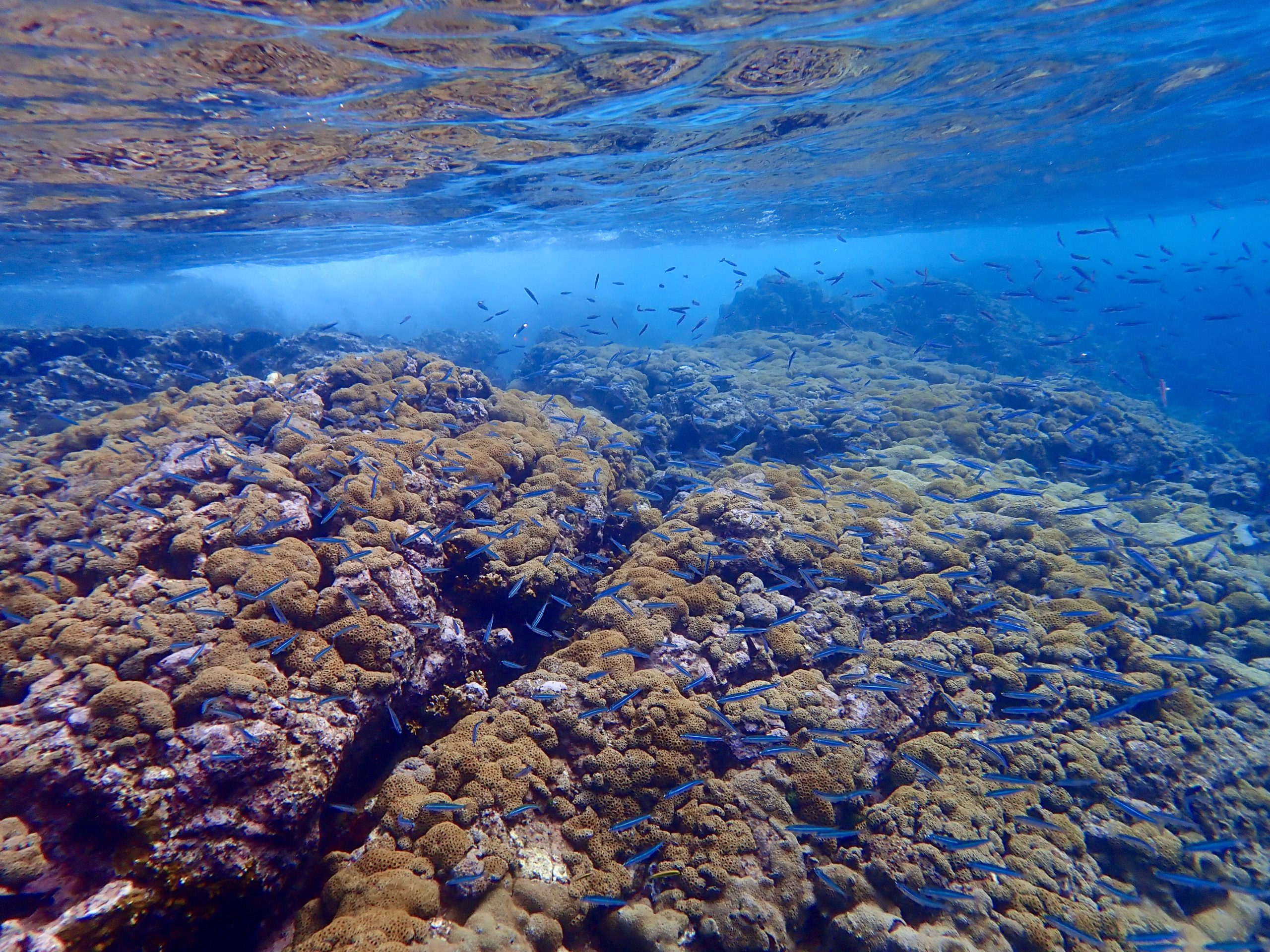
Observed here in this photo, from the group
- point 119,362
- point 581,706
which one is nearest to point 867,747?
point 581,706

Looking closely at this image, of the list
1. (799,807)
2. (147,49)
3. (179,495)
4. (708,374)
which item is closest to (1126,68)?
(708,374)

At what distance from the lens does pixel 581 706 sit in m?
6.48

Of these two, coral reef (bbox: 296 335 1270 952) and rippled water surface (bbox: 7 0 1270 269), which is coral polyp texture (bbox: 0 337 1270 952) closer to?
coral reef (bbox: 296 335 1270 952)

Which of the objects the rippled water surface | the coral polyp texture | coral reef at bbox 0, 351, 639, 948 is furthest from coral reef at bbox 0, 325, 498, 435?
coral reef at bbox 0, 351, 639, 948

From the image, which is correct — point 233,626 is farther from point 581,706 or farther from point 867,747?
point 867,747

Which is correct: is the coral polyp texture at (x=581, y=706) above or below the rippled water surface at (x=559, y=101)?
below

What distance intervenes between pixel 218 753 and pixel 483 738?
241cm

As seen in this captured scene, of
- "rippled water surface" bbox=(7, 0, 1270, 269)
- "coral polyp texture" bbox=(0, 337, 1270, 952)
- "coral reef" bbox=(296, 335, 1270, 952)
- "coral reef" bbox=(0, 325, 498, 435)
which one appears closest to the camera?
"coral polyp texture" bbox=(0, 337, 1270, 952)

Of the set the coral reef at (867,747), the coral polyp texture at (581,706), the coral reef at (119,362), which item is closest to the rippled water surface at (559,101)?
the coral reef at (119,362)

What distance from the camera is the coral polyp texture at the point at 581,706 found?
4742mm

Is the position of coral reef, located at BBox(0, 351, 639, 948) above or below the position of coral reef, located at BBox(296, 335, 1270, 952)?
above

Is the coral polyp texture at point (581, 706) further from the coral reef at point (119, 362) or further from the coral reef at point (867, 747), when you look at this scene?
the coral reef at point (119, 362)

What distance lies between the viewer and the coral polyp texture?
4.74 m

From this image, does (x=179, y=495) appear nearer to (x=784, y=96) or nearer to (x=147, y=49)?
A: (x=147, y=49)
